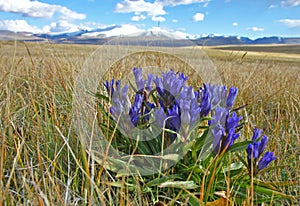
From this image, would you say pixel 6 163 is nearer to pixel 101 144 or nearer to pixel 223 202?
pixel 101 144

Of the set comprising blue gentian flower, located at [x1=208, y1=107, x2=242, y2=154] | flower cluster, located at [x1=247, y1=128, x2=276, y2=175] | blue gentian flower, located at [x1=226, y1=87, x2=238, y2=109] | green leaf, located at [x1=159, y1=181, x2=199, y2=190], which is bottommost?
green leaf, located at [x1=159, y1=181, x2=199, y2=190]

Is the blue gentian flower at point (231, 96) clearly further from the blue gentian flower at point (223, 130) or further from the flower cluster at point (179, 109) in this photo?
the blue gentian flower at point (223, 130)

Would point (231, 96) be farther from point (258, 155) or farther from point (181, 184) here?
point (181, 184)

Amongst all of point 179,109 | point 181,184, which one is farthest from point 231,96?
point 181,184

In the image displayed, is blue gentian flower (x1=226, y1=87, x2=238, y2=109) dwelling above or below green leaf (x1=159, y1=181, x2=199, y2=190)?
above

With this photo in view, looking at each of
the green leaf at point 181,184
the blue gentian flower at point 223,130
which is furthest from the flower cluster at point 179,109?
the green leaf at point 181,184

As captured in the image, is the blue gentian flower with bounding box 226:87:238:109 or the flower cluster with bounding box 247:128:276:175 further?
the blue gentian flower with bounding box 226:87:238:109

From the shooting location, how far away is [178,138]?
1.06 metres

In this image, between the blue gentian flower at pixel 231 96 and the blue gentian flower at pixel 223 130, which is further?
the blue gentian flower at pixel 231 96

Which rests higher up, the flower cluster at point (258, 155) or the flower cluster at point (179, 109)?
the flower cluster at point (179, 109)

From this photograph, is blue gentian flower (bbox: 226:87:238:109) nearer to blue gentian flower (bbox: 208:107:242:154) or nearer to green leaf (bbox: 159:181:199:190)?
blue gentian flower (bbox: 208:107:242:154)

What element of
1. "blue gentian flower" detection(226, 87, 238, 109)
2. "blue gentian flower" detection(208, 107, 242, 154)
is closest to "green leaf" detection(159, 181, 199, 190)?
"blue gentian flower" detection(208, 107, 242, 154)

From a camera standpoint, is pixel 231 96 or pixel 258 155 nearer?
pixel 258 155

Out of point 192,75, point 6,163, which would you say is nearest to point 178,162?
point 6,163
